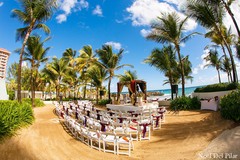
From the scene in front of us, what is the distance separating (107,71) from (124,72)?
293 cm

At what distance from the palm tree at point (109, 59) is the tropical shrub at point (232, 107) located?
52.8ft

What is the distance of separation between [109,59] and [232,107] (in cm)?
1724

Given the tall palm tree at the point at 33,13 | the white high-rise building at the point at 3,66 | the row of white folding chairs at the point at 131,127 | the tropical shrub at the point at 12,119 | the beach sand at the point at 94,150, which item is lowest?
the beach sand at the point at 94,150

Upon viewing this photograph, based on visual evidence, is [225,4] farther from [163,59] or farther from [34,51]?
[34,51]

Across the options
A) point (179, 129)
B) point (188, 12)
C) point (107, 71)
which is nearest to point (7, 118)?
point (179, 129)

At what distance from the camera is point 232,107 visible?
787 centimetres

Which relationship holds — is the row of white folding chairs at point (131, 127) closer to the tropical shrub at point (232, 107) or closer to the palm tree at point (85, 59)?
the tropical shrub at point (232, 107)

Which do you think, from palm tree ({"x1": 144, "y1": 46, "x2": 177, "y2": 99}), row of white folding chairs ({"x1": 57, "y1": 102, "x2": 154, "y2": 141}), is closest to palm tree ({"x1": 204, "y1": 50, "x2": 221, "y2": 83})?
palm tree ({"x1": 144, "y1": 46, "x2": 177, "y2": 99})

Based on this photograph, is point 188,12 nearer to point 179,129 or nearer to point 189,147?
point 179,129

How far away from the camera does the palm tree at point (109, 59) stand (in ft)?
76.0

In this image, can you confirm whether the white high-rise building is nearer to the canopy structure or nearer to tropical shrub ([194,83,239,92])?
the canopy structure

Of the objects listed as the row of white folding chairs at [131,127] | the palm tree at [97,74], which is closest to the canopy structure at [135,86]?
the palm tree at [97,74]

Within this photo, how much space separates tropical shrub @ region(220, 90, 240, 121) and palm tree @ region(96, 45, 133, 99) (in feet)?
52.8

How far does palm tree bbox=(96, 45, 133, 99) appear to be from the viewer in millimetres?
23156
